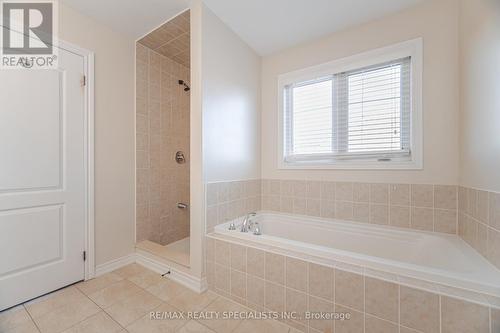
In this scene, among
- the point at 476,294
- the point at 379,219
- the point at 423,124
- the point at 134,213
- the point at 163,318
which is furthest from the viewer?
the point at 134,213

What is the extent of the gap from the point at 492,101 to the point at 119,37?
3008mm

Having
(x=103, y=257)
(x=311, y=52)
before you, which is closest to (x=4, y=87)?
(x=103, y=257)

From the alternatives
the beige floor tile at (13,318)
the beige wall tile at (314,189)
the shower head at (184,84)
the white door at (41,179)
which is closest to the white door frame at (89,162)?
the white door at (41,179)

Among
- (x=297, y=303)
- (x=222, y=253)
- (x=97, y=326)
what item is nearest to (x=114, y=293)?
(x=97, y=326)

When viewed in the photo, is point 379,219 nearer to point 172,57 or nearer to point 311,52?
point 311,52

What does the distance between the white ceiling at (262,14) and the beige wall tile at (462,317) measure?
6.77 ft

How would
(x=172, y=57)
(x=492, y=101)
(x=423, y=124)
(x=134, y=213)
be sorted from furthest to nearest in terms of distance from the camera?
(x=172, y=57), (x=134, y=213), (x=423, y=124), (x=492, y=101)

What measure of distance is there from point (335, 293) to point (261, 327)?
1.76ft

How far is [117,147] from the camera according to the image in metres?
1.98

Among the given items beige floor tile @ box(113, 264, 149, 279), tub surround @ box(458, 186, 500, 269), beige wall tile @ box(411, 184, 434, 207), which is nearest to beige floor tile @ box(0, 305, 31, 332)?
beige floor tile @ box(113, 264, 149, 279)

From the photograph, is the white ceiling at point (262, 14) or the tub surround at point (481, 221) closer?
the tub surround at point (481, 221)

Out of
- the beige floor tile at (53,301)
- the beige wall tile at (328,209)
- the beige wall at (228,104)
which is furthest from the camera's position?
the beige wall tile at (328,209)

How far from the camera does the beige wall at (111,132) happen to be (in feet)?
5.93

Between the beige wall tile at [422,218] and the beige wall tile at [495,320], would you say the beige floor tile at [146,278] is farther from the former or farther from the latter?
the beige wall tile at [422,218]
